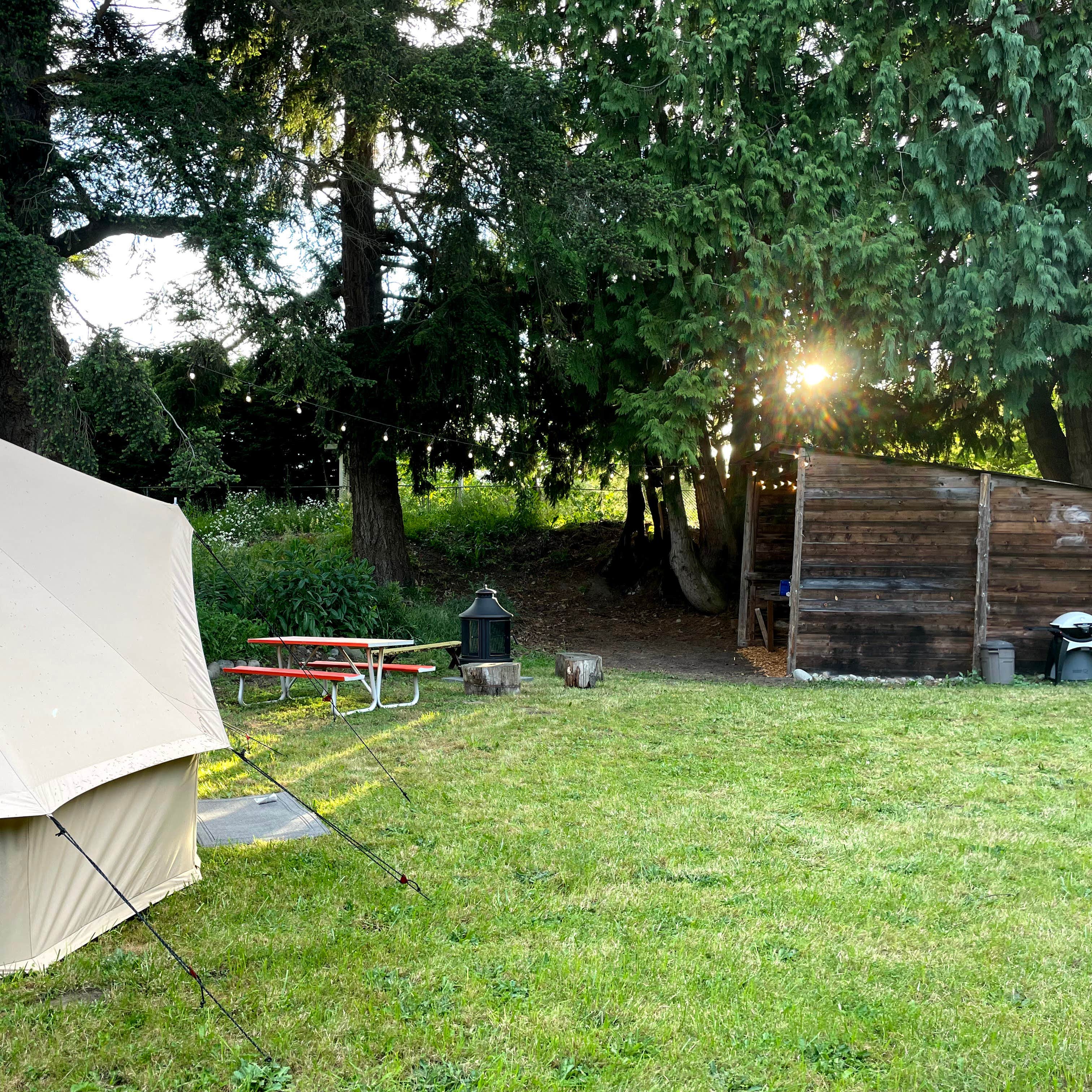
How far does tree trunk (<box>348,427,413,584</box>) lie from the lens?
599 inches

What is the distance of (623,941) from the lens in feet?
13.1

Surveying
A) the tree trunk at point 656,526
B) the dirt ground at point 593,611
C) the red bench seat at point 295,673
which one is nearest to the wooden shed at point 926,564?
the dirt ground at point 593,611

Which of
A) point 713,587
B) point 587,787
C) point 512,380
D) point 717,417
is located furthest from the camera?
point 713,587

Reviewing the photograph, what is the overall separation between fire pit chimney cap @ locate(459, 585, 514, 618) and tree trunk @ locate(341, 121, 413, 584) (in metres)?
3.60

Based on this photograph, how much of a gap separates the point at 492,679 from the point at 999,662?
A: 232 inches

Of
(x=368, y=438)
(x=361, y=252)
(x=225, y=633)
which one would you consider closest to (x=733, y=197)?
(x=361, y=252)

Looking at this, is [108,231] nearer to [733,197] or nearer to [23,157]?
[23,157]

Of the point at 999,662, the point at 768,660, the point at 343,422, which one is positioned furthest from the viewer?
the point at 343,422

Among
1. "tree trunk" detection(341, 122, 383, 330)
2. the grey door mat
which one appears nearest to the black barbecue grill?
the grey door mat

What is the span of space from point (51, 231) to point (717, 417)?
1024 centimetres

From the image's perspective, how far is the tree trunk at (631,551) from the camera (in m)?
19.4

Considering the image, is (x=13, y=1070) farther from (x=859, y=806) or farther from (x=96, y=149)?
→ (x=96, y=149)

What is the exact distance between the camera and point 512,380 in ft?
45.9

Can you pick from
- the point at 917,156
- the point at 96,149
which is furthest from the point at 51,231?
the point at 917,156
